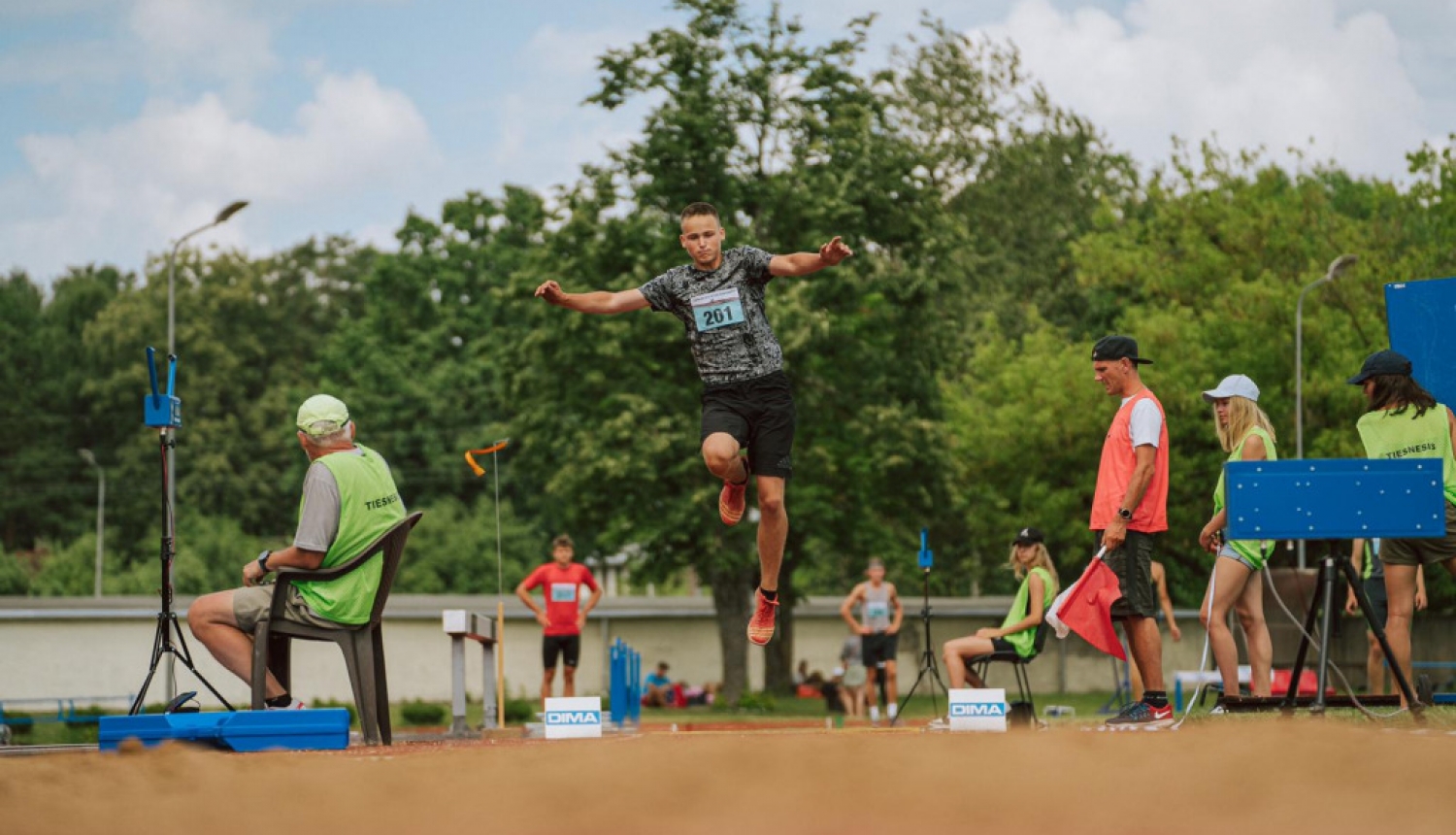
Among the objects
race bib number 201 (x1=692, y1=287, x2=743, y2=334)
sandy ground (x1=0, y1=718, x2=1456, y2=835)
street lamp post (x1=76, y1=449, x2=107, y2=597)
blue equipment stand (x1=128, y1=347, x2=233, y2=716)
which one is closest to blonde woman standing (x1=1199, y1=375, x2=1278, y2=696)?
race bib number 201 (x1=692, y1=287, x2=743, y2=334)

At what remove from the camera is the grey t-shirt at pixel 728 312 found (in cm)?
914

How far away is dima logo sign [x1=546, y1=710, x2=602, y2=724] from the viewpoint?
1068 cm

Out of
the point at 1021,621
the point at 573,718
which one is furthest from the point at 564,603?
the point at 573,718

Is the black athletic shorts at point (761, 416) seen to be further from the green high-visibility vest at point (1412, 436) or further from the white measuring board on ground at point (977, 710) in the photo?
the green high-visibility vest at point (1412, 436)

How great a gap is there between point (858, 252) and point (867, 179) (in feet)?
5.06

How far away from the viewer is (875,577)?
2162 centimetres

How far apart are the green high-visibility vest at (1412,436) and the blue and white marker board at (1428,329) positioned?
150 centimetres

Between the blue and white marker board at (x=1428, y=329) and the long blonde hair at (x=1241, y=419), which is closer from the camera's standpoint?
the long blonde hair at (x=1241, y=419)

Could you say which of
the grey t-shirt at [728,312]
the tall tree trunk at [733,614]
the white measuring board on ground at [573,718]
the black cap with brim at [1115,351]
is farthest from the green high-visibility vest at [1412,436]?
the tall tree trunk at [733,614]

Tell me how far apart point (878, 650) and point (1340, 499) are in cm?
1331

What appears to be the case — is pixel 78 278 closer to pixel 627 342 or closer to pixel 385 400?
pixel 385 400

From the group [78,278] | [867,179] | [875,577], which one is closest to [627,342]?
[867,179]

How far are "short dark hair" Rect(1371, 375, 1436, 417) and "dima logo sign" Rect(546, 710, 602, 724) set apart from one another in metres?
5.27

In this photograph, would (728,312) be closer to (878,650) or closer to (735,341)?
(735,341)
